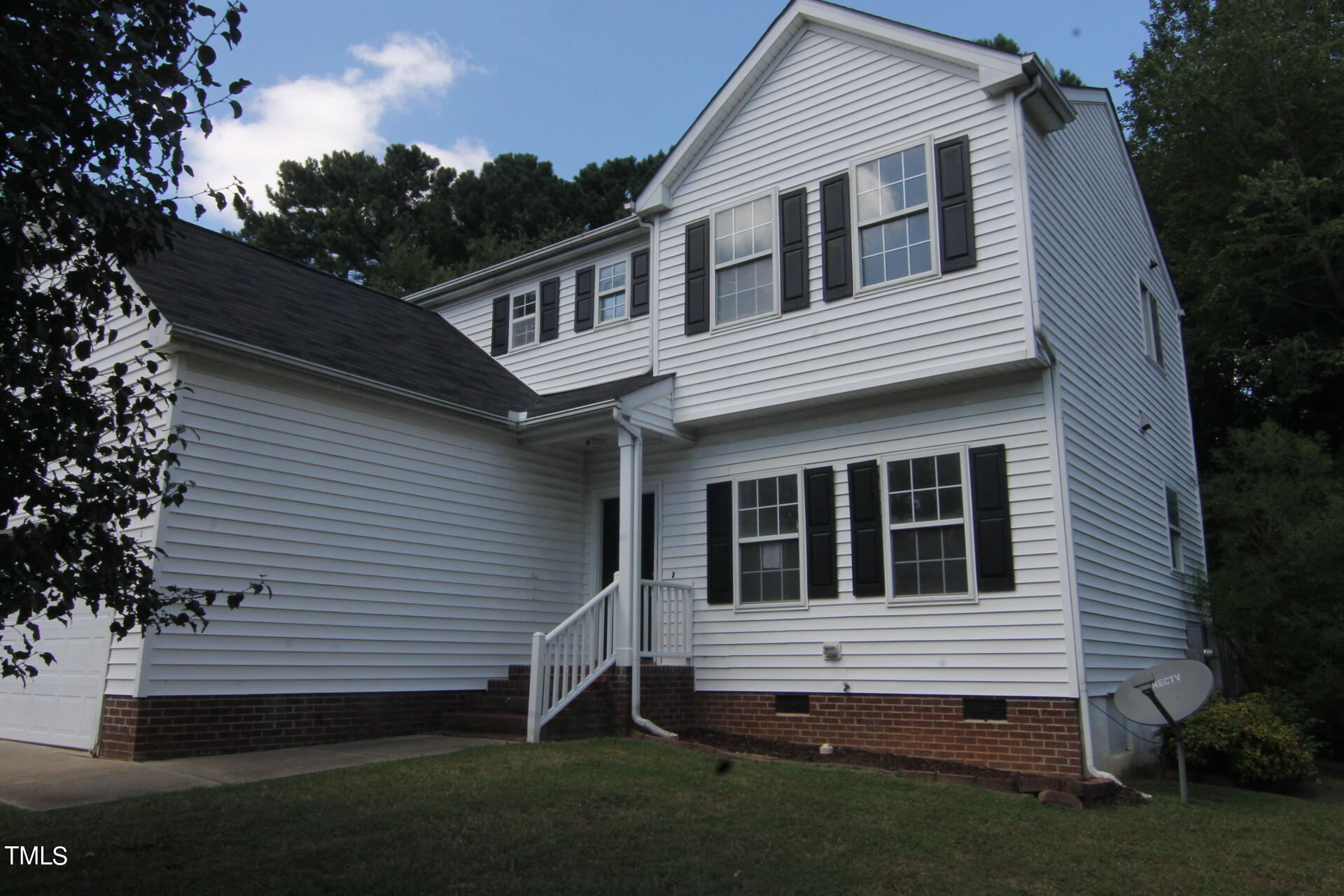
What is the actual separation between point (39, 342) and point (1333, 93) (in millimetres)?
23702

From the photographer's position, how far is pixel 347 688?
33.9ft

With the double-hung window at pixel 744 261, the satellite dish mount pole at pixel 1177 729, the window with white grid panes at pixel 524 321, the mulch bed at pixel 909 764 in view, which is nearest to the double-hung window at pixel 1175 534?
the satellite dish mount pole at pixel 1177 729

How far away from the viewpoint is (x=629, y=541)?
1109cm

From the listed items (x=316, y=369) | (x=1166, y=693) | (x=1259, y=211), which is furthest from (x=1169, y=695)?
(x=1259, y=211)

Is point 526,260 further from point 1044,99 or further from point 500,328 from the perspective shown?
point 1044,99

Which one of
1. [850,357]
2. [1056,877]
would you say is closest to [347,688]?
[850,357]

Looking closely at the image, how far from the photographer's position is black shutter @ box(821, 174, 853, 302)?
10898 mm

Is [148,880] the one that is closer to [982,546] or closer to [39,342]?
[39,342]

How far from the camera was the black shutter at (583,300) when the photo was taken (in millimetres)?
14367

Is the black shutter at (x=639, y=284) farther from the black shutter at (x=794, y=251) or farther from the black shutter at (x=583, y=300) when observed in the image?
the black shutter at (x=794, y=251)

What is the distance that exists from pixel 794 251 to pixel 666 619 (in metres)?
4.43

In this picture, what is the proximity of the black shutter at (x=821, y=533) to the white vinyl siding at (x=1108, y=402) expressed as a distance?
2453 mm

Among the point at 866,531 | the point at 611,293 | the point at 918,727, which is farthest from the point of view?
the point at 611,293

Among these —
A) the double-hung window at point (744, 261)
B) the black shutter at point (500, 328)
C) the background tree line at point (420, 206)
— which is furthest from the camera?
the background tree line at point (420, 206)
